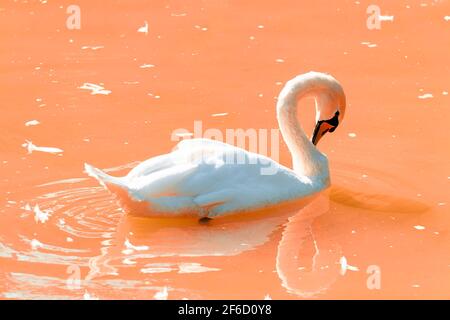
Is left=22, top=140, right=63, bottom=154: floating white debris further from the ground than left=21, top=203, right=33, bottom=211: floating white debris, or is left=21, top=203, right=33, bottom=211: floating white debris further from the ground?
left=22, top=140, right=63, bottom=154: floating white debris

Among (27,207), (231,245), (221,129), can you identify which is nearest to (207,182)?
(231,245)

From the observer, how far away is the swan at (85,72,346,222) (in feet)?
25.6

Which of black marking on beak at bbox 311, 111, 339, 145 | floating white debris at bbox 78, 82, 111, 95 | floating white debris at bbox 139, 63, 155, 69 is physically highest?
floating white debris at bbox 139, 63, 155, 69

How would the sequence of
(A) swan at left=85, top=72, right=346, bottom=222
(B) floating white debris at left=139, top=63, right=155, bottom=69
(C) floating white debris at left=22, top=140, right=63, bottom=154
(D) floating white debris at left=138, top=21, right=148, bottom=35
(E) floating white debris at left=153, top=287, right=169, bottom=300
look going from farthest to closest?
(D) floating white debris at left=138, top=21, right=148, bottom=35
(B) floating white debris at left=139, top=63, right=155, bottom=69
(C) floating white debris at left=22, top=140, right=63, bottom=154
(A) swan at left=85, top=72, right=346, bottom=222
(E) floating white debris at left=153, top=287, right=169, bottom=300

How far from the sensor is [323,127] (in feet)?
29.5

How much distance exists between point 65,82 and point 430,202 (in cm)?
397

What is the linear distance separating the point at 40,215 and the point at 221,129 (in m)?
2.22

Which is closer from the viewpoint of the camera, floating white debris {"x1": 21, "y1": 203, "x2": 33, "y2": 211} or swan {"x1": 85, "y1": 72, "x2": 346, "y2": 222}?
swan {"x1": 85, "y1": 72, "x2": 346, "y2": 222}

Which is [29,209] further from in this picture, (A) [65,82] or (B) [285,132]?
(A) [65,82]

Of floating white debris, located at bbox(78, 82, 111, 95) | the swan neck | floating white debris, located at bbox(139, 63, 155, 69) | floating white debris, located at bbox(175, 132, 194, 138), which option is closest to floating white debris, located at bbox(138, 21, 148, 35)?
floating white debris, located at bbox(139, 63, 155, 69)

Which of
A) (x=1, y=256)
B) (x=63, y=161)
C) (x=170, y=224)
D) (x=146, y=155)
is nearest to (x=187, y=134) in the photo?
(x=146, y=155)

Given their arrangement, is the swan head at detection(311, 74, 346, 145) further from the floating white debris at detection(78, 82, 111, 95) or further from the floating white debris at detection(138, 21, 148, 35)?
the floating white debris at detection(138, 21, 148, 35)

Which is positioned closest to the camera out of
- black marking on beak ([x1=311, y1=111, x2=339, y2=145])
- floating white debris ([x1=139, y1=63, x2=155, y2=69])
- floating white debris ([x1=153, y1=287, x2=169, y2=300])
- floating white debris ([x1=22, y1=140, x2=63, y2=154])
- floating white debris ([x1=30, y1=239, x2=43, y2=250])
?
floating white debris ([x1=153, y1=287, x2=169, y2=300])

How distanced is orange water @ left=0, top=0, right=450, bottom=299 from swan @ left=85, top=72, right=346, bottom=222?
0.16m
